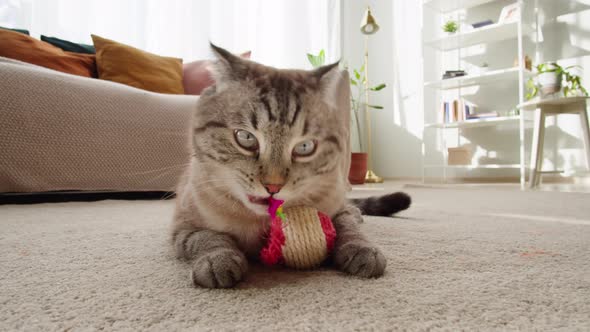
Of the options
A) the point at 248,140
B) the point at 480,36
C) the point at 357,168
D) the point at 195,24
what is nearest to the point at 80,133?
the point at 248,140

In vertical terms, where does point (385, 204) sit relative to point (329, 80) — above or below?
below

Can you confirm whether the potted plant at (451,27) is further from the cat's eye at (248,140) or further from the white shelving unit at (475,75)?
the cat's eye at (248,140)

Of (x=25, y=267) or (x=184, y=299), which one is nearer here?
(x=184, y=299)

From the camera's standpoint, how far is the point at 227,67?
0.85m

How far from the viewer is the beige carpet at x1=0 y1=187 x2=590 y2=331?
1.58 feet

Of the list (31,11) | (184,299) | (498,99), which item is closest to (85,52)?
(31,11)

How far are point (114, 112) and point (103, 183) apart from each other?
15.8 inches

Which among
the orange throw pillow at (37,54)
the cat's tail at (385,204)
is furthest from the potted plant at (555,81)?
the orange throw pillow at (37,54)

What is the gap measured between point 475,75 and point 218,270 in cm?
405

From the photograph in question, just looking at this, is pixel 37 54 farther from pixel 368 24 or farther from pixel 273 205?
pixel 368 24

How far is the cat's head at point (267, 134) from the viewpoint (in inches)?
29.6

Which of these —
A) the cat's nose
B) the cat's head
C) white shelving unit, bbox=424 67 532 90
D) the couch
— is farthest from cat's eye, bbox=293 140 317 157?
white shelving unit, bbox=424 67 532 90

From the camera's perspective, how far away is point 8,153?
1731 mm

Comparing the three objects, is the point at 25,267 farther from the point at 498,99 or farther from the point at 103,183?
the point at 498,99
